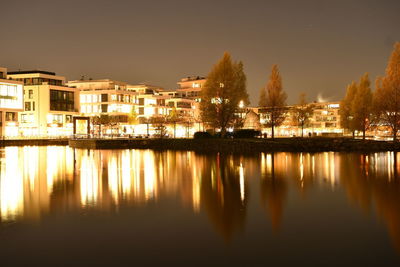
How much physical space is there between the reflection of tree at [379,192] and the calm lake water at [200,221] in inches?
1.5

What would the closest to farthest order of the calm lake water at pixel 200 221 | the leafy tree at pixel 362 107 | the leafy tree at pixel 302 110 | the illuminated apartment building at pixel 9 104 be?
the calm lake water at pixel 200 221, the leafy tree at pixel 362 107, the illuminated apartment building at pixel 9 104, the leafy tree at pixel 302 110

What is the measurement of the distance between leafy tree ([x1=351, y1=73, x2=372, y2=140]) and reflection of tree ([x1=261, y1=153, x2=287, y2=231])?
149 ft

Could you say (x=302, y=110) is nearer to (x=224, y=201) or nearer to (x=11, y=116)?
(x=11, y=116)

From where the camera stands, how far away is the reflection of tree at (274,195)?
14.5 meters

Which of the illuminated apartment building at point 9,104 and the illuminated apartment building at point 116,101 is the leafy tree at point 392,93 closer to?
the illuminated apartment building at point 116,101

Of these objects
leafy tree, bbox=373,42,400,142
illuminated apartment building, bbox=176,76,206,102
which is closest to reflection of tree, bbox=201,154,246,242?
leafy tree, bbox=373,42,400,142

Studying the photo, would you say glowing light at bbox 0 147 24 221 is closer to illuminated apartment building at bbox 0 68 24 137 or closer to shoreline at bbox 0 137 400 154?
shoreline at bbox 0 137 400 154

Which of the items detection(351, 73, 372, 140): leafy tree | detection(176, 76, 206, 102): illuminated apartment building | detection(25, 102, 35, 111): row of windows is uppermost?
detection(176, 76, 206, 102): illuminated apartment building

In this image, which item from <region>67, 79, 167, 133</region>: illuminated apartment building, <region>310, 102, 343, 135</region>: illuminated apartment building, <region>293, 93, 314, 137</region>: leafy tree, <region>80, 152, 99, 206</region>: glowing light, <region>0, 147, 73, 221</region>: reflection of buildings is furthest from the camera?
<region>310, 102, 343, 135</region>: illuminated apartment building

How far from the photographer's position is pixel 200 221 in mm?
13703

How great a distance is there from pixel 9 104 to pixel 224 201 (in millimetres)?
78605

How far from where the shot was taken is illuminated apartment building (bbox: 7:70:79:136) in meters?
93.6

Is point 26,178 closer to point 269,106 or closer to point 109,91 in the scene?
point 269,106

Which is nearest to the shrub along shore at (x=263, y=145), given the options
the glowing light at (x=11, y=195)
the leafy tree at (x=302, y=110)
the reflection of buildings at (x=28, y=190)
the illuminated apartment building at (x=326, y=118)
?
the reflection of buildings at (x=28, y=190)
